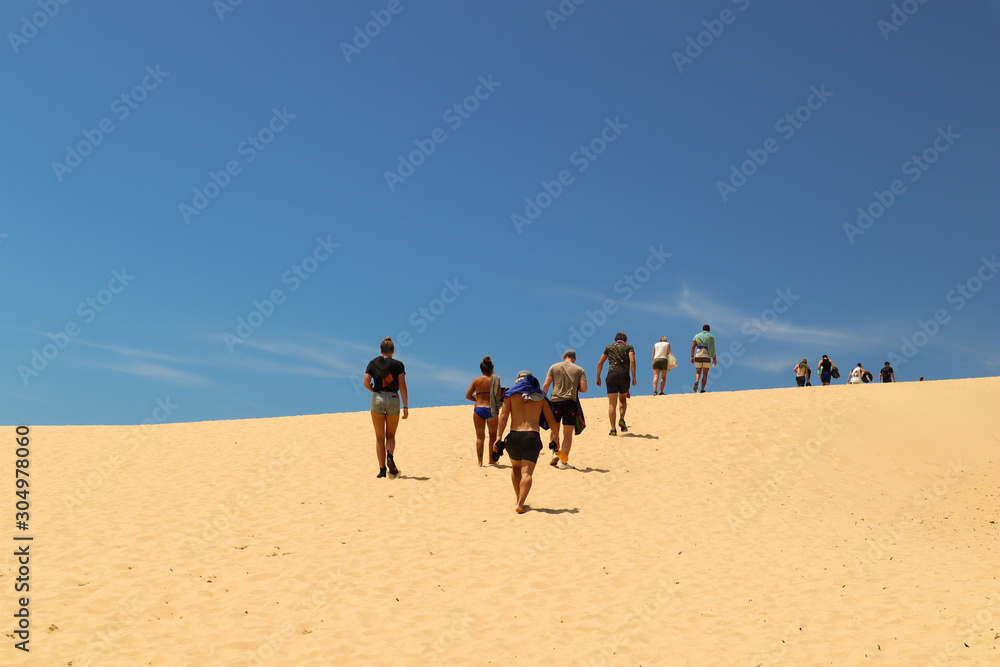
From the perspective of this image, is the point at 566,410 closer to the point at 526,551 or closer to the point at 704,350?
the point at 526,551

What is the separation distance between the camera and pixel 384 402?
12336mm

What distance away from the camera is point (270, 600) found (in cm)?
779

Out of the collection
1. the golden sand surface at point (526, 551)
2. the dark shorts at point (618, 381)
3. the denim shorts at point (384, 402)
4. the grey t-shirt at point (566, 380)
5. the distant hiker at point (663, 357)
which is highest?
the distant hiker at point (663, 357)

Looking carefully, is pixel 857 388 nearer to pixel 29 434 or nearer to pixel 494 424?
pixel 494 424

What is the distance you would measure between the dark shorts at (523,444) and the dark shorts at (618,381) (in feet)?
17.3

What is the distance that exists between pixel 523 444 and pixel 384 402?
10.2 ft

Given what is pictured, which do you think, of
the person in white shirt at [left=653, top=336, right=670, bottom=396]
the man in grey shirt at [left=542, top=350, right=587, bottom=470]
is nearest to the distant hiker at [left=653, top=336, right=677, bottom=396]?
the person in white shirt at [left=653, top=336, right=670, bottom=396]

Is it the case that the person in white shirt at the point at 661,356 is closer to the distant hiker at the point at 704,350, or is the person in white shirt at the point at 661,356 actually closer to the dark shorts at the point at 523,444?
the distant hiker at the point at 704,350

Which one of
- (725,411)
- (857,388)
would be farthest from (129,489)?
(857,388)

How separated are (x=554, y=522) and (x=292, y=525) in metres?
4.18

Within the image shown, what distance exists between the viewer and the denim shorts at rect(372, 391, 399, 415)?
12.3 meters

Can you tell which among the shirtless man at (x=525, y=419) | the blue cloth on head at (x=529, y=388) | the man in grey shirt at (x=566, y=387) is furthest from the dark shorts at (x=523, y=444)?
the man in grey shirt at (x=566, y=387)

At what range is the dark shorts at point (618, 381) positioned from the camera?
15375mm

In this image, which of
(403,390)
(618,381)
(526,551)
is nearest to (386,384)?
(403,390)
